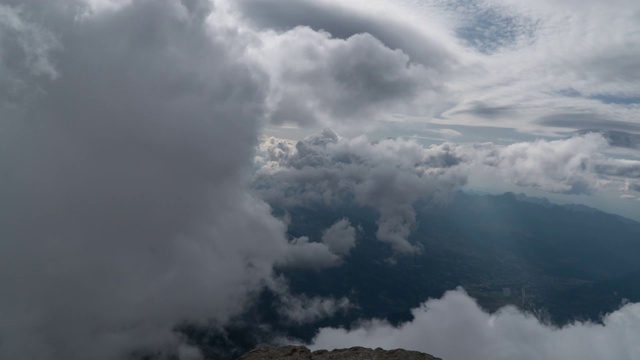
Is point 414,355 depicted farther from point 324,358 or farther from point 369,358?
point 324,358

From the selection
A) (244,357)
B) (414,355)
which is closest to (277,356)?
(244,357)

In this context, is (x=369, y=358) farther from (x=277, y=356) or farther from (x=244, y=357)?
(x=244, y=357)

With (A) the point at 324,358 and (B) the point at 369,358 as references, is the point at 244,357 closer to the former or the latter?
(A) the point at 324,358

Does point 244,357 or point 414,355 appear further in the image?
point 244,357

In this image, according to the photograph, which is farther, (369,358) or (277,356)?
(277,356)
